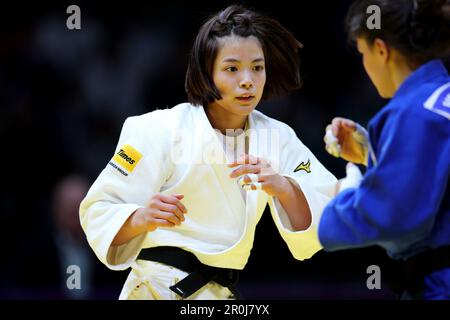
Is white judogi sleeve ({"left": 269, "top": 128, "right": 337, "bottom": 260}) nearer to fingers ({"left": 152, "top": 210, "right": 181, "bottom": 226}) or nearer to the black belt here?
the black belt

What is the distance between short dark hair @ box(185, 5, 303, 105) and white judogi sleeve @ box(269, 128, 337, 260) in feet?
1.03

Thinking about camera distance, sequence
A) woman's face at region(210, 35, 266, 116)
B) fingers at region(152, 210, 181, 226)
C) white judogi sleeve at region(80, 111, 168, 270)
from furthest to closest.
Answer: woman's face at region(210, 35, 266, 116) → white judogi sleeve at region(80, 111, 168, 270) → fingers at region(152, 210, 181, 226)

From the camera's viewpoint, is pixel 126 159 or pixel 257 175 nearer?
pixel 257 175

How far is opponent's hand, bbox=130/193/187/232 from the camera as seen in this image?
124 inches

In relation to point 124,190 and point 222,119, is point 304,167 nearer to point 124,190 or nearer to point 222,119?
point 222,119

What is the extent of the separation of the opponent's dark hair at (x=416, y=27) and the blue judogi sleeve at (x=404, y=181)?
0.74 feet

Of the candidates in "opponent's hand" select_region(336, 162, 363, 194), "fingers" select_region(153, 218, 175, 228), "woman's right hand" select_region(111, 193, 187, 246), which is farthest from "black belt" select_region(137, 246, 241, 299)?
"opponent's hand" select_region(336, 162, 363, 194)

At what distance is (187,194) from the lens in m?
3.50

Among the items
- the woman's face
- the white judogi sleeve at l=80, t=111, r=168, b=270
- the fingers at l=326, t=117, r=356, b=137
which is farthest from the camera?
the woman's face

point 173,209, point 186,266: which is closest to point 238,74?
point 173,209

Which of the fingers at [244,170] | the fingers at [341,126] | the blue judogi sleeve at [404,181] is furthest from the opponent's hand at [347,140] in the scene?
the fingers at [244,170]

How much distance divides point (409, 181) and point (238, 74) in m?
1.23

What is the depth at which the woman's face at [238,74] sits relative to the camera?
11.7 ft

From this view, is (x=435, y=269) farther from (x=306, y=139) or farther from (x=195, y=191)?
(x=306, y=139)
